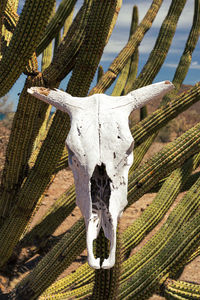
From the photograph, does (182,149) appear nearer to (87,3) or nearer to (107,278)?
(107,278)

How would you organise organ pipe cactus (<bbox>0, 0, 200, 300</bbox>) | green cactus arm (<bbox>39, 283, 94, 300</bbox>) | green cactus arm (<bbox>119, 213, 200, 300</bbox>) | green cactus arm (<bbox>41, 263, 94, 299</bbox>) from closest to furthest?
organ pipe cactus (<bbox>0, 0, 200, 300</bbox>), green cactus arm (<bbox>119, 213, 200, 300</bbox>), green cactus arm (<bbox>39, 283, 94, 300</bbox>), green cactus arm (<bbox>41, 263, 94, 299</bbox>)

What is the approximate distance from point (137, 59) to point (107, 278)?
6.22 m

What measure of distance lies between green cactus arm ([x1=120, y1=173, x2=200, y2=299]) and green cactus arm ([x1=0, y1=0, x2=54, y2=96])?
6.63 feet

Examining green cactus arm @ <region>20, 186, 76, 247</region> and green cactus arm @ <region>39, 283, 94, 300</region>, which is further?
green cactus arm @ <region>20, 186, 76, 247</region>

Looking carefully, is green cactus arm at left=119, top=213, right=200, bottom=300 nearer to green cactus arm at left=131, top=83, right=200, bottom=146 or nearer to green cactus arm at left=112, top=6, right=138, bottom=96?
green cactus arm at left=131, top=83, right=200, bottom=146

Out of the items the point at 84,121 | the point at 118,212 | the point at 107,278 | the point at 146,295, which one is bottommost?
the point at 146,295

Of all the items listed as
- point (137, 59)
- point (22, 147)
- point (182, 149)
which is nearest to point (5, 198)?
point (22, 147)

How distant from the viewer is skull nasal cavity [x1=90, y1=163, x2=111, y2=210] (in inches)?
57.6

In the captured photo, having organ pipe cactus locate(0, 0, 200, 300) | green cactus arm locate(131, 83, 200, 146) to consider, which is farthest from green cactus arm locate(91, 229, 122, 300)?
green cactus arm locate(131, 83, 200, 146)

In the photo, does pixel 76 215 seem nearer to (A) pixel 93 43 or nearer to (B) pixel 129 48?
(B) pixel 129 48

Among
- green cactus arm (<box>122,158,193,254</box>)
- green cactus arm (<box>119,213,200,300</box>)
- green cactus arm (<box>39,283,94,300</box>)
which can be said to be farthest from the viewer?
green cactus arm (<box>122,158,193,254</box>)

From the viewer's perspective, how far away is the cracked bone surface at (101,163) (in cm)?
142

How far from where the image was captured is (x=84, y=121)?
1571 mm

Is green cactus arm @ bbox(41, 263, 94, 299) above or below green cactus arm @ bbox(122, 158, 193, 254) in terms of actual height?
below
